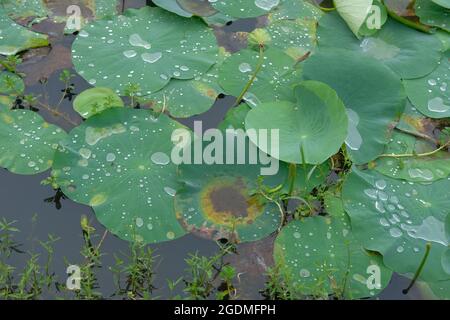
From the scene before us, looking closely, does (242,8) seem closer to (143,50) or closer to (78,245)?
(143,50)

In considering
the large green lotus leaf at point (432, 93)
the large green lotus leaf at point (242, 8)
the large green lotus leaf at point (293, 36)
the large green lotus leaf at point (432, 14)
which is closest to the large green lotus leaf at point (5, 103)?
the large green lotus leaf at point (242, 8)

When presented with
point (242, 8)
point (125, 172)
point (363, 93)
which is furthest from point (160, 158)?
point (242, 8)

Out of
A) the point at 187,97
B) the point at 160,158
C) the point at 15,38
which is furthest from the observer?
the point at 15,38

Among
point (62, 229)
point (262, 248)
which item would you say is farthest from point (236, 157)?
point (62, 229)

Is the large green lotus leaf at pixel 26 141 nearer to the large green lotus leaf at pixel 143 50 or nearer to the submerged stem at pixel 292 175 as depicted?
the large green lotus leaf at pixel 143 50

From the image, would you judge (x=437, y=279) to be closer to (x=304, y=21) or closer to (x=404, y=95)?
(x=404, y=95)
